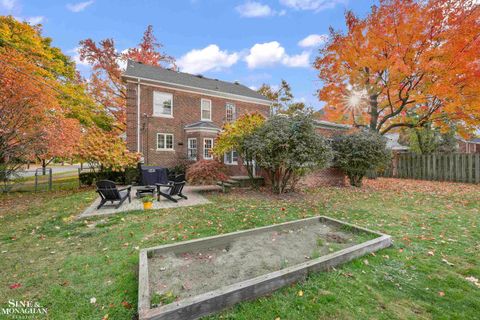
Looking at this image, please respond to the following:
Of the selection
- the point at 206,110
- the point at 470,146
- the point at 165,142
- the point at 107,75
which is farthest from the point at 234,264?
the point at 470,146

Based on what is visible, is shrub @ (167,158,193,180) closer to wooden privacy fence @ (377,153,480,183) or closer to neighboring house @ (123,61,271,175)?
neighboring house @ (123,61,271,175)

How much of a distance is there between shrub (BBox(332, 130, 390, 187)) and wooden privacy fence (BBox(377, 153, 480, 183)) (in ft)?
18.6

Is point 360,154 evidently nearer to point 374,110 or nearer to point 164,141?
point 374,110

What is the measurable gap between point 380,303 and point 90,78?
80.8 feet

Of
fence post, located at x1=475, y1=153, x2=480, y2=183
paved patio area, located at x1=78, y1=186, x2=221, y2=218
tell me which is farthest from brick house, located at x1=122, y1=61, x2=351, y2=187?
fence post, located at x1=475, y1=153, x2=480, y2=183

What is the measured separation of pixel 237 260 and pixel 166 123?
12804 mm

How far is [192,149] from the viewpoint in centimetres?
1460

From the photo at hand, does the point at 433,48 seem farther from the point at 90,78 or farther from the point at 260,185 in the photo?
the point at 90,78

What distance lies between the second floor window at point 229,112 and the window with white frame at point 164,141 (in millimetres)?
4752

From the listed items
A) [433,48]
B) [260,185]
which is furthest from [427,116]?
[260,185]

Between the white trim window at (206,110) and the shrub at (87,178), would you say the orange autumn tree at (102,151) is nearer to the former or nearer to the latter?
the shrub at (87,178)

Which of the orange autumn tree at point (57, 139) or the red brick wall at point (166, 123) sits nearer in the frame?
the orange autumn tree at point (57, 139)

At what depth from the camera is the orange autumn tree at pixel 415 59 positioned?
33.1 ft

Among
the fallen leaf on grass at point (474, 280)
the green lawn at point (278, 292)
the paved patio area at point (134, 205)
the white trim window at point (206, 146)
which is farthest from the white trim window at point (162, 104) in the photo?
the fallen leaf on grass at point (474, 280)
